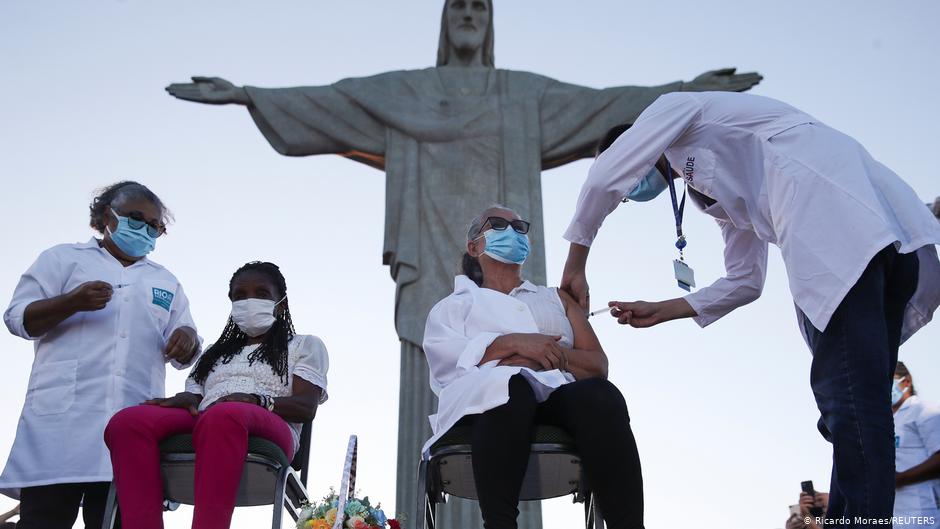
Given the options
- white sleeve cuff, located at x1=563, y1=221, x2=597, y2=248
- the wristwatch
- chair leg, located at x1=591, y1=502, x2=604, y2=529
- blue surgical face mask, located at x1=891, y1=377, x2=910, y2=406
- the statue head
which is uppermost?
the statue head

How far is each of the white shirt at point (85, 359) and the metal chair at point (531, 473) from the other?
1.25 m

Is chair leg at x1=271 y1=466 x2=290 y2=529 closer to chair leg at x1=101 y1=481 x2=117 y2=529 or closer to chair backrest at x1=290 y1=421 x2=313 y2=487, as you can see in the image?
Result: chair backrest at x1=290 y1=421 x2=313 y2=487

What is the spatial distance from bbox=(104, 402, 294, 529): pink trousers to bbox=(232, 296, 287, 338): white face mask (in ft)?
2.01

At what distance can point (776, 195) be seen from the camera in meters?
3.32

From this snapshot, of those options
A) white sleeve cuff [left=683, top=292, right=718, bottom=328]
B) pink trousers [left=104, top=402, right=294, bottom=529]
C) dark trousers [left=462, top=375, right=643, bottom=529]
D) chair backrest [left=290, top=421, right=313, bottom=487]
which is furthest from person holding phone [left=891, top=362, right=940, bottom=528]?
pink trousers [left=104, top=402, right=294, bottom=529]

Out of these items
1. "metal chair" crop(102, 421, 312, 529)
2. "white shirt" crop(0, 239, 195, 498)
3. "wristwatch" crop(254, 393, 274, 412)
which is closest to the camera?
"metal chair" crop(102, 421, 312, 529)

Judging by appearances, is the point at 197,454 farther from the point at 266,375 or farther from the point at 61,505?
the point at 61,505

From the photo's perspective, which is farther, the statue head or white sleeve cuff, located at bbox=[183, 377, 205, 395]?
the statue head

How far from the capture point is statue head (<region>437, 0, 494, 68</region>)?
26.3 feet

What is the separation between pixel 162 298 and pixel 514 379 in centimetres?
177

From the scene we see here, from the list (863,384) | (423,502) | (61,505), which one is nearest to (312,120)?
(61,505)

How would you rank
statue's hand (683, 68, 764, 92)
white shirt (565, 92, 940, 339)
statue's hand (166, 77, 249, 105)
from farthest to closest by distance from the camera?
statue's hand (683, 68, 764, 92), statue's hand (166, 77, 249, 105), white shirt (565, 92, 940, 339)

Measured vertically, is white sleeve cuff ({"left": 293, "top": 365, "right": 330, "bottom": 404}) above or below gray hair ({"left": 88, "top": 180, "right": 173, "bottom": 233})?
below

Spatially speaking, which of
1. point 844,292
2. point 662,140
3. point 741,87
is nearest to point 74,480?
point 662,140
